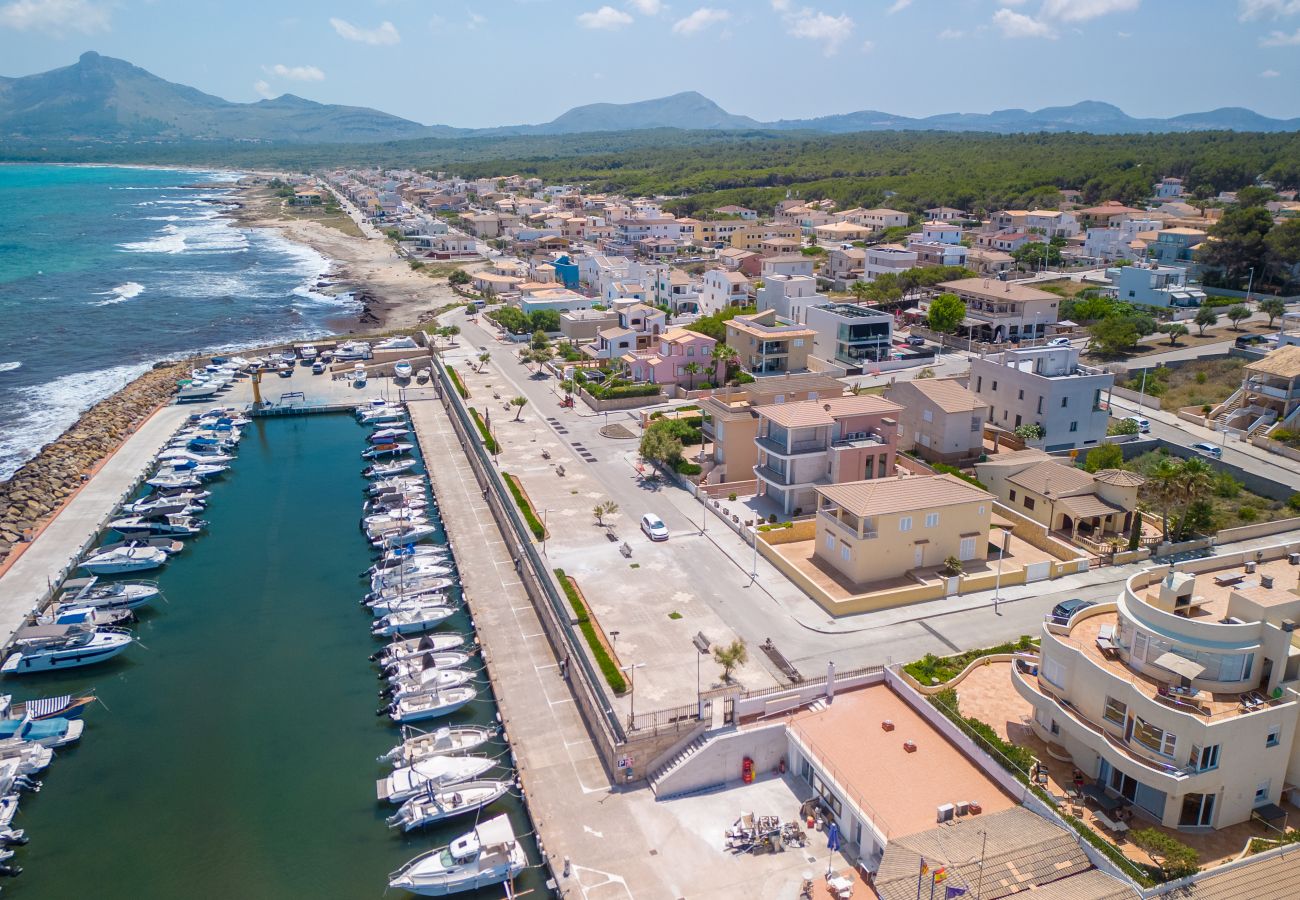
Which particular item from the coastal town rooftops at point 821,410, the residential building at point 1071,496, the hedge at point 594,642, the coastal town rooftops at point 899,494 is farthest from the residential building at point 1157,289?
the hedge at point 594,642

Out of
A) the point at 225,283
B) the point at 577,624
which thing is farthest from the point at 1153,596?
the point at 225,283

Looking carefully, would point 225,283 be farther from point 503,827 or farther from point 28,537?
point 503,827

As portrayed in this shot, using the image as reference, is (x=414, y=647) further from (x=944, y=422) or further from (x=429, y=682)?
(x=944, y=422)

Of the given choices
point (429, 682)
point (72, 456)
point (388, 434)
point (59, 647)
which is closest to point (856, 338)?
point (388, 434)

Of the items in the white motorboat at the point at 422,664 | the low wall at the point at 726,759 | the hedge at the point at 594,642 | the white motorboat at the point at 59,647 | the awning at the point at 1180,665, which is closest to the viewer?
the awning at the point at 1180,665

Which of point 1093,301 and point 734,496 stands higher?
point 1093,301

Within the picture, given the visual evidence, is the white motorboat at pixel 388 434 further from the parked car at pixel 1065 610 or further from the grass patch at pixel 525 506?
the parked car at pixel 1065 610

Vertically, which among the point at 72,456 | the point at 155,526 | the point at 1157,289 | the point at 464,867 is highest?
the point at 1157,289
